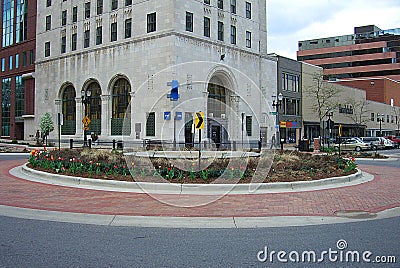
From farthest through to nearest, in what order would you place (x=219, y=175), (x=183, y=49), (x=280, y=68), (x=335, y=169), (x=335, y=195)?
(x=280, y=68), (x=183, y=49), (x=335, y=169), (x=219, y=175), (x=335, y=195)

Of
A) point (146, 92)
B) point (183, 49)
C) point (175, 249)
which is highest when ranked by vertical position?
point (183, 49)

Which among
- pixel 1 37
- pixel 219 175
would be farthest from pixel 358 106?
pixel 219 175

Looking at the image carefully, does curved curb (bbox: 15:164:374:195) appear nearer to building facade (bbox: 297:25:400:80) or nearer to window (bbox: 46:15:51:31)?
window (bbox: 46:15:51:31)

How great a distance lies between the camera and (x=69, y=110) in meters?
52.2

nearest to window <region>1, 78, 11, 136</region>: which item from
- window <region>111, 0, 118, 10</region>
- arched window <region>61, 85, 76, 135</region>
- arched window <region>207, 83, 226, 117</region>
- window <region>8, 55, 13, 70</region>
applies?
window <region>8, 55, 13, 70</region>

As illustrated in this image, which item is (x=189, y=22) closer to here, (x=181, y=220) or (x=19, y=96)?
(x=19, y=96)

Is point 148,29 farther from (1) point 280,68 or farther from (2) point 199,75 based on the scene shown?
(1) point 280,68

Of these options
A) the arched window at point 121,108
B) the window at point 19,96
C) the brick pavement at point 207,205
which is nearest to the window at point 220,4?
the arched window at point 121,108

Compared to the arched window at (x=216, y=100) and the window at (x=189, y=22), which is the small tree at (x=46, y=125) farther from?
the window at (x=189, y=22)

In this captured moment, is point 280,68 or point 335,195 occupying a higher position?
point 280,68

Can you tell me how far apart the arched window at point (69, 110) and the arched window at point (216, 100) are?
18.2m

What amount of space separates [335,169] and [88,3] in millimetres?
41564

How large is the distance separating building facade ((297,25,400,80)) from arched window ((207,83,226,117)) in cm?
6345

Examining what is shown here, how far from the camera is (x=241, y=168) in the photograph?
14.6 m
